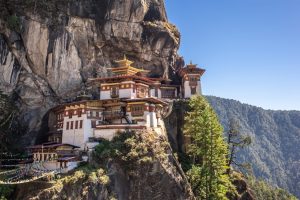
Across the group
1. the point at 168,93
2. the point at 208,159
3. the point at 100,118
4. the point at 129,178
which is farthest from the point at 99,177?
the point at 168,93

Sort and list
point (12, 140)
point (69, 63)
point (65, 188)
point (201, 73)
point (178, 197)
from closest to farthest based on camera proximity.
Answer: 1. point (65, 188)
2. point (178, 197)
3. point (12, 140)
4. point (69, 63)
5. point (201, 73)

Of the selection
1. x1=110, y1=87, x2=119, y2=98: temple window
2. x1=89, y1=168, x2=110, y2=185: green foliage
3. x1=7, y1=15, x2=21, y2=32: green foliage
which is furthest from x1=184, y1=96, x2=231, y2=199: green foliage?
x1=7, y1=15, x2=21, y2=32: green foliage

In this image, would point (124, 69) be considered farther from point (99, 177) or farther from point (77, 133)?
point (99, 177)

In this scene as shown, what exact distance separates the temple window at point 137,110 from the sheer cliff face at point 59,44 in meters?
11.5

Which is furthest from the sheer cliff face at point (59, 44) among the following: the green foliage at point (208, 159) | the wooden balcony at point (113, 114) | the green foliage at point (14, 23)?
the green foliage at point (208, 159)

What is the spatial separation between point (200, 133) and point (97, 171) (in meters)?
13.8

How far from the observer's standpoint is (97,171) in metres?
34.5

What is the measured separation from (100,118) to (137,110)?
4.77m

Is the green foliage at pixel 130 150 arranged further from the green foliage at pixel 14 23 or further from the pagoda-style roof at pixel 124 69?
the green foliage at pixel 14 23

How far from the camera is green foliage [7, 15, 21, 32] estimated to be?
1779 inches

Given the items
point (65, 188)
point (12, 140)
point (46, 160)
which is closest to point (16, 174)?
point (46, 160)

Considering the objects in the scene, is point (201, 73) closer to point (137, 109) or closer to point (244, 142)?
point (244, 142)

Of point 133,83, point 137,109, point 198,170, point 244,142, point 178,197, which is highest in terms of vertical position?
point 133,83

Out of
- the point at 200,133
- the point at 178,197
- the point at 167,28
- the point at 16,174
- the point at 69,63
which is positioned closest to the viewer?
the point at 16,174
